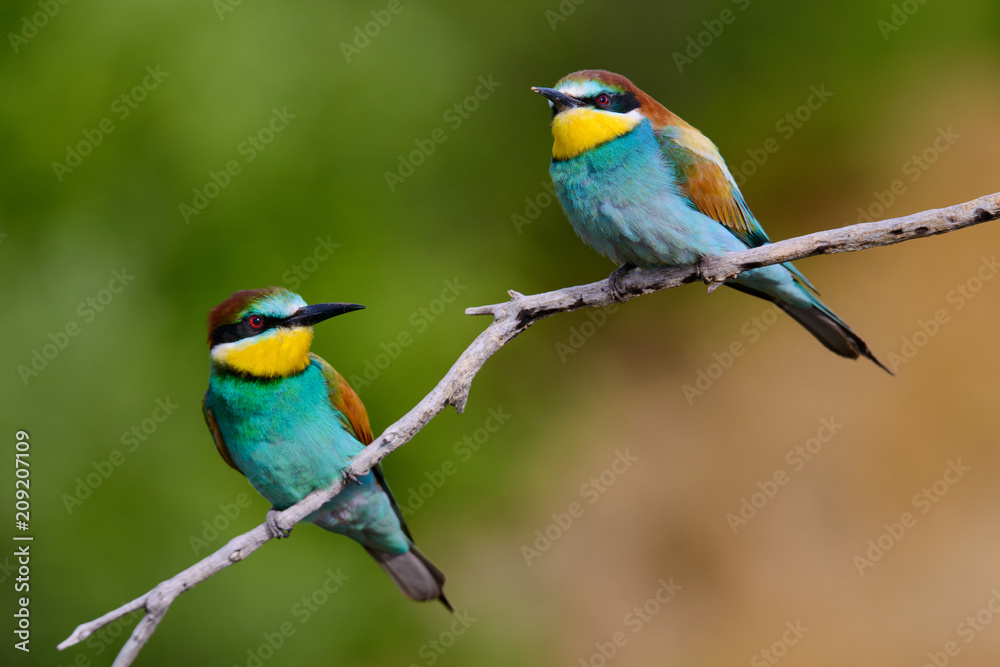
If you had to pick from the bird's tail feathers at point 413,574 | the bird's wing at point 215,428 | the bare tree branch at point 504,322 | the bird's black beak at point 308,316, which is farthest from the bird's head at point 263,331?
the bird's tail feathers at point 413,574

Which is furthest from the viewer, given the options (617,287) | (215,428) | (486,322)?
(486,322)

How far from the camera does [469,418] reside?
4.79 meters

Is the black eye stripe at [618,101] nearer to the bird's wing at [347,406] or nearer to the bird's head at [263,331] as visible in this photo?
the bird's head at [263,331]

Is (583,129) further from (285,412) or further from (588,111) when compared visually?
(285,412)

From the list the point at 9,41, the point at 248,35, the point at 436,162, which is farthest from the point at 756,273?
the point at 9,41

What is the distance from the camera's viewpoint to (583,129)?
239cm

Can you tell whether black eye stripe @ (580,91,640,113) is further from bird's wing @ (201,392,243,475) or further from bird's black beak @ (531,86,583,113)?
bird's wing @ (201,392,243,475)

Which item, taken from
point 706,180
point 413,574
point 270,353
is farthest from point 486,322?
point 270,353

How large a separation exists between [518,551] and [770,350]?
2.06 metres

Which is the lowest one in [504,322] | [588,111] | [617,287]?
[504,322]

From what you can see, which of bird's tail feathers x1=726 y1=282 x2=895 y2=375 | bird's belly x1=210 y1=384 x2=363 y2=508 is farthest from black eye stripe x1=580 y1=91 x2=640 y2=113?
bird's belly x1=210 y1=384 x2=363 y2=508

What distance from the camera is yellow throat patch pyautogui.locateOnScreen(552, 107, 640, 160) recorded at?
2.39m

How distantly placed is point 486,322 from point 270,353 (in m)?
2.42

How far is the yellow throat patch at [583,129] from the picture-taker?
2389mm
